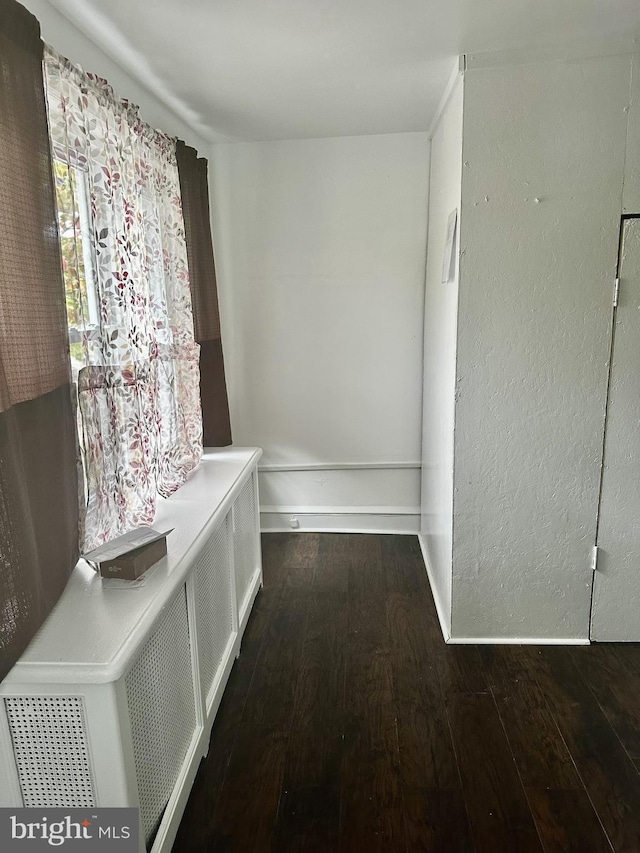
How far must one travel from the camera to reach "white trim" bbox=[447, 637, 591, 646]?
93.5 inches

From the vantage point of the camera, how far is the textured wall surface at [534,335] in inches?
79.4

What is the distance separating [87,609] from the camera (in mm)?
1418

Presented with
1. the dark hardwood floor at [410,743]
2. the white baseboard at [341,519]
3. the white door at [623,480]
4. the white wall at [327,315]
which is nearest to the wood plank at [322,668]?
the dark hardwood floor at [410,743]

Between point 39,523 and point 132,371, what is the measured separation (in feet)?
2.17

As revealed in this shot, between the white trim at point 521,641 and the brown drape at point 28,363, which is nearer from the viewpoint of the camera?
the brown drape at point 28,363

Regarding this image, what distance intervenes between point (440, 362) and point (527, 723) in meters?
1.48

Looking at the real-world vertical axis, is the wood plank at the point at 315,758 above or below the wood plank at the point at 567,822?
above

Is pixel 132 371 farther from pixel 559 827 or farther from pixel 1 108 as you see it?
pixel 559 827

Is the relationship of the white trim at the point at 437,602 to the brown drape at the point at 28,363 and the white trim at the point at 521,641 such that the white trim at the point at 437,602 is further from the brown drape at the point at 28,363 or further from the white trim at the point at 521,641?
the brown drape at the point at 28,363

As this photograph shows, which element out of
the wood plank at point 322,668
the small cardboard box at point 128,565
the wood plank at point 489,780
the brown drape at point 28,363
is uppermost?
the brown drape at point 28,363

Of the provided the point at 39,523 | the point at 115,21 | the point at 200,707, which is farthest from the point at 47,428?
the point at 115,21

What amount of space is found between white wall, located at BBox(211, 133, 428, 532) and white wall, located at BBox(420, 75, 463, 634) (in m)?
0.18

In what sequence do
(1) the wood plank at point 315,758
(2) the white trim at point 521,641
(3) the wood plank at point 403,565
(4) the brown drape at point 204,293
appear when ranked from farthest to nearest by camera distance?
(3) the wood plank at point 403,565, (4) the brown drape at point 204,293, (2) the white trim at point 521,641, (1) the wood plank at point 315,758

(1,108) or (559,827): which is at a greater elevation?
(1,108)
